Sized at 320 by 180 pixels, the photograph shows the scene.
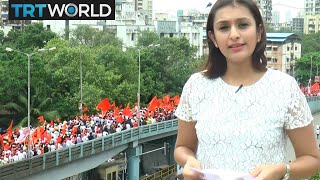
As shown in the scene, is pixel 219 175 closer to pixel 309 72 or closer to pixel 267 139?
pixel 267 139

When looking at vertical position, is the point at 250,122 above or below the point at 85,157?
above

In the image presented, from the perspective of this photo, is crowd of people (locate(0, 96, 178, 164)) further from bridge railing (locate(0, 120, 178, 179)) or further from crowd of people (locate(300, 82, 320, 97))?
crowd of people (locate(300, 82, 320, 97))

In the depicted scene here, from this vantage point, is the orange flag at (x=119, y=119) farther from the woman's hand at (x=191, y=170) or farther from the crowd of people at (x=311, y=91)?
the crowd of people at (x=311, y=91)

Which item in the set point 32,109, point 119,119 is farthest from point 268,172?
point 32,109

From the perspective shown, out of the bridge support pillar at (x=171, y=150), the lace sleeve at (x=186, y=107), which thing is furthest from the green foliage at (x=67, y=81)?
the lace sleeve at (x=186, y=107)

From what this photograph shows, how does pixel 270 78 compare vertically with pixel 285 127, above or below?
above

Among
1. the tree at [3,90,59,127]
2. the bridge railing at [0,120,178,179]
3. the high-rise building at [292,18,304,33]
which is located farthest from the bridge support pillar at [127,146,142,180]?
the high-rise building at [292,18,304,33]

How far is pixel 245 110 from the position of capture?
2648 millimetres

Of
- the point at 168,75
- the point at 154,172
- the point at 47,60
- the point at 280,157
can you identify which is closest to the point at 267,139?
the point at 280,157

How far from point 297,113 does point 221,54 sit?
46 cm

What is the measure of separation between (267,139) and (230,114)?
19 cm

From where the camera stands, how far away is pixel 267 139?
2.61m

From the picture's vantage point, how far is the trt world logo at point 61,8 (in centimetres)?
1570

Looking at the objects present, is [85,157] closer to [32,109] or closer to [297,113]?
[32,109]
